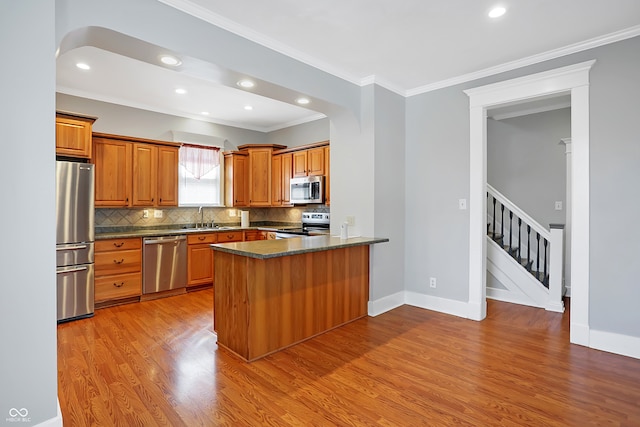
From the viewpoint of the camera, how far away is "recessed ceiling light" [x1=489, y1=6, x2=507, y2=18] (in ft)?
8.06

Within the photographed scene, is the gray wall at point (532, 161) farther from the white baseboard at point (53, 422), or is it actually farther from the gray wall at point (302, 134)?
the white baseboard at point (53, 422)

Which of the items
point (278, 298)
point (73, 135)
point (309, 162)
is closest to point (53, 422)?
point (278, 298)

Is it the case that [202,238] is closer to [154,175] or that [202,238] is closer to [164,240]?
[164,240]

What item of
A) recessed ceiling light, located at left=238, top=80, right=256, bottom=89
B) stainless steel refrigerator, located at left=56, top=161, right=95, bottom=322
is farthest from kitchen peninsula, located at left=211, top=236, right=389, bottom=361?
stainless steel refrigerator, located at left=56, top=161, right=95, bottom=322

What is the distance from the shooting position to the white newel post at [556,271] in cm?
398

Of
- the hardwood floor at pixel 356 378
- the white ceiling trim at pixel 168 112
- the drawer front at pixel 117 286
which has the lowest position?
the hardwood floor at pixel 356 378

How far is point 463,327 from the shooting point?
137 inches

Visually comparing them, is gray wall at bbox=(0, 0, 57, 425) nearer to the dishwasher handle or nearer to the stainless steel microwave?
the dishwasher handle

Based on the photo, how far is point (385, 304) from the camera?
3.98 meters

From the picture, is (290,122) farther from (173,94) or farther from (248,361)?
(248,361)

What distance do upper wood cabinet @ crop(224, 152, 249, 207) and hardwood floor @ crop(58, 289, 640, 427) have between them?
2.75 meters

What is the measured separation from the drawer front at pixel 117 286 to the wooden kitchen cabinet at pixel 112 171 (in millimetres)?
979

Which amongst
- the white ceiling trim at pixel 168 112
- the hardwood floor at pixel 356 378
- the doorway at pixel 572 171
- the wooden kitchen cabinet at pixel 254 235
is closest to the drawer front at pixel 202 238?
the wooden kitchen cabinet at pixel 254 235

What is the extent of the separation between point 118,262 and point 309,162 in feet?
9.73
